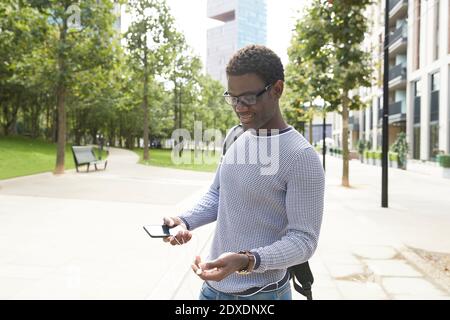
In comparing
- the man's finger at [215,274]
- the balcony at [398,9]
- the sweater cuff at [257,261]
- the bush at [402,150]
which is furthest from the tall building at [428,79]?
the man's finger at [215,274]

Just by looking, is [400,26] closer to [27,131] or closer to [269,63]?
[269,63]

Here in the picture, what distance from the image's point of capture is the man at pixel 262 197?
1.66 meters

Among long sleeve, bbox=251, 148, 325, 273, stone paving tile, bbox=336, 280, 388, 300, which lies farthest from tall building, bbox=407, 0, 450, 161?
long sleeve, bbox=251, 148, 325, 273

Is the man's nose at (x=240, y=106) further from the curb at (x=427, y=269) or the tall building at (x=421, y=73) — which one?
the tall building at (x=421, y=73)

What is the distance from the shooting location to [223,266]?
5.08 ft

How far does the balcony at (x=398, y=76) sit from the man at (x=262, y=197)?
36.7 meters

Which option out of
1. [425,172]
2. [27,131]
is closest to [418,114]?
[425,172]

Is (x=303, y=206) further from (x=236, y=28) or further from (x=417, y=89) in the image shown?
(x=236, y=28)

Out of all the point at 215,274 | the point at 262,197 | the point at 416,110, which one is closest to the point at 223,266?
the point at 215,274

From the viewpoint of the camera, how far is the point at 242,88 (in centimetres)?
183

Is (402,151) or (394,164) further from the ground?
(402,151)

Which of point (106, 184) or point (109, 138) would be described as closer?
point (106, 184)

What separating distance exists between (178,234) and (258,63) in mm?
843
